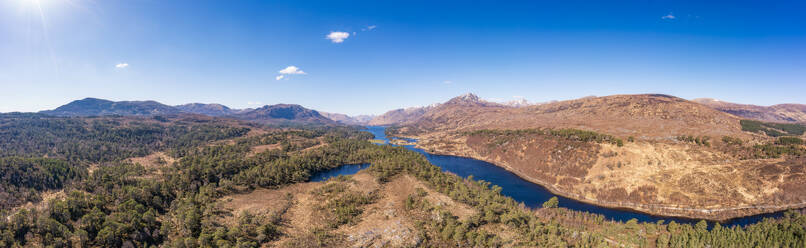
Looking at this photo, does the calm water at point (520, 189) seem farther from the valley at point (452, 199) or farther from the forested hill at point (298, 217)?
the forested hill at point (298, 217)

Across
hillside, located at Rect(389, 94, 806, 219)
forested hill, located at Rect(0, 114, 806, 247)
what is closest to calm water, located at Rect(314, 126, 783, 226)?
hillside, located at Rect(389, 94, 806, 219)

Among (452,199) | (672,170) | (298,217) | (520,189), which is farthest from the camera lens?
(520,189)

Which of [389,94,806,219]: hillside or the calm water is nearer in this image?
the calm water

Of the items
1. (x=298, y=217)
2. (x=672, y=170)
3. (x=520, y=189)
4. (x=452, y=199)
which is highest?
(x=672, y=170)

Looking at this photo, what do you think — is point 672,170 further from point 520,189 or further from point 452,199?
point 452,199

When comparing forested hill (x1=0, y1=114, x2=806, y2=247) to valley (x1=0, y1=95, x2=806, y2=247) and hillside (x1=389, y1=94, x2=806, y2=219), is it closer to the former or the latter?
valley (x1=0, y1=95, x2=806, y2=247)

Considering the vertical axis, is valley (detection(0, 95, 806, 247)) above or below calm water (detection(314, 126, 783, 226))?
above

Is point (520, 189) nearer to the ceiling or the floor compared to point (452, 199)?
nearer to the floor

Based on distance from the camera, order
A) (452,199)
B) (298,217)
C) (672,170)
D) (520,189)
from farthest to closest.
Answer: (520,189) < (672,170) < (452,199) < (298,217)

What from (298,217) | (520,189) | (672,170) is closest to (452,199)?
(298,217)
